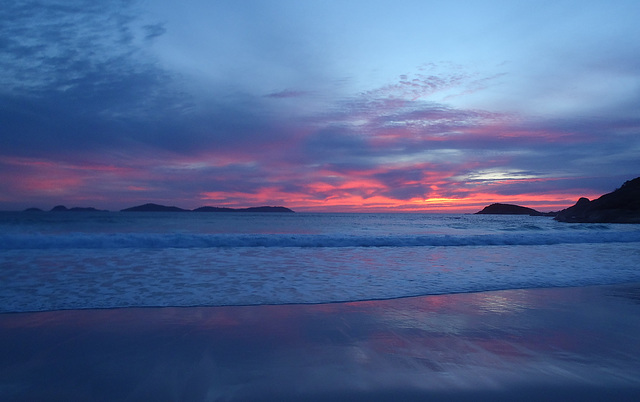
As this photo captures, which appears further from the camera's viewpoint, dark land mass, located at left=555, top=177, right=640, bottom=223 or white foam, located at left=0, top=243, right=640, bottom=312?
dark land mass, located at left=555, top=177, right=640, bottom=223

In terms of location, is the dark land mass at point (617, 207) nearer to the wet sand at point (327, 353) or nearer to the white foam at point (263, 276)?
the white foam at point (263, 276)

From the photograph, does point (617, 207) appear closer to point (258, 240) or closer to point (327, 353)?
point (258, 240)

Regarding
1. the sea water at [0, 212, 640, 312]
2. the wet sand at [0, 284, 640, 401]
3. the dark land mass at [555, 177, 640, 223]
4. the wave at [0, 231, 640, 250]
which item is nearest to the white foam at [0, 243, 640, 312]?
the sea water at [0, 212, 640, 312]

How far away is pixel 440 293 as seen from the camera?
22.1 ft

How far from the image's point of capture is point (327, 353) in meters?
3.83

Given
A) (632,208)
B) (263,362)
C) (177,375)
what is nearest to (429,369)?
(263,362)

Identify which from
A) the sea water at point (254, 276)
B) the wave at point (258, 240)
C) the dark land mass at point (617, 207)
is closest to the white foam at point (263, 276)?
the sea water at point (254, 276)

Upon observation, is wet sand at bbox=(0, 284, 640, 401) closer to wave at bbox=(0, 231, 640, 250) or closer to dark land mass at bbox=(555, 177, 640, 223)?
wave at bbox=(0, 231, 640, 250)

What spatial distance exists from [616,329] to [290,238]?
13794 mm

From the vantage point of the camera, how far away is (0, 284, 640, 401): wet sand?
305cm

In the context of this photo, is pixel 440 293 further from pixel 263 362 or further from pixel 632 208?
pixel 632 208

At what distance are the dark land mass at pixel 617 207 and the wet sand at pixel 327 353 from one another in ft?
132

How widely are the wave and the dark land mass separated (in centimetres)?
2160

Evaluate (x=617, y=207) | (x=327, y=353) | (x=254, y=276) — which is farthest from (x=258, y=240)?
(x=617, y=207)
